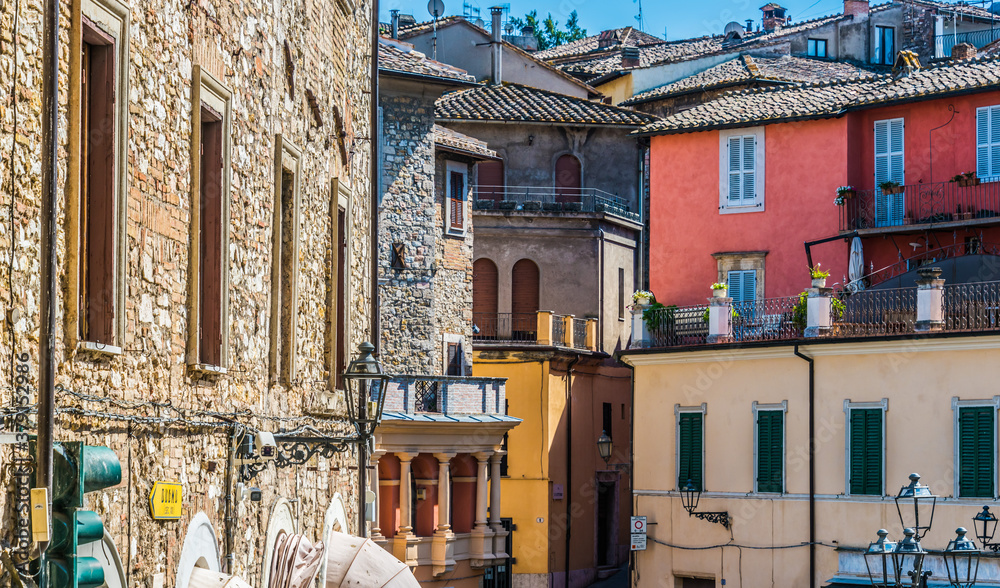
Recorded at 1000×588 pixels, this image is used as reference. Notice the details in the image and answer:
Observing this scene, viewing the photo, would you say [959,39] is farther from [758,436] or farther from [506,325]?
[758,436]

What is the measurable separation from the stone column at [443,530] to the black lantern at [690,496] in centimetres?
477

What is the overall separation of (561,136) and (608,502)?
34.6ft

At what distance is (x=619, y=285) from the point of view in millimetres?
43094

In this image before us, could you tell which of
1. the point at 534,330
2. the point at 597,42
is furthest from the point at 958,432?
the point at 597,42

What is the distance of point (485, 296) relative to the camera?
41469 millimetres

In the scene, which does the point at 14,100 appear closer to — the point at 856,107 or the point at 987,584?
the point at 987,584

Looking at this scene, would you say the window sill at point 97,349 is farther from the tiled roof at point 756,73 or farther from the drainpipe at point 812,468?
the tiled roof at point 756,73

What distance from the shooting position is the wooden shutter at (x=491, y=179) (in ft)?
140

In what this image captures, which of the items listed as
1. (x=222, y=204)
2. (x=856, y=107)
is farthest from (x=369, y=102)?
(x=856, y=107)

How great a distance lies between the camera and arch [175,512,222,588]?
9977 mm

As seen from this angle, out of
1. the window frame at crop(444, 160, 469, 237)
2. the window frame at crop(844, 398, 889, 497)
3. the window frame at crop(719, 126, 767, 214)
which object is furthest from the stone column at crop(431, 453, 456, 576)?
the window frame at crop(719, 126, 767, 214)

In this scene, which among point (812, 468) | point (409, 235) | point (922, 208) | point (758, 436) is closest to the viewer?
point (812, 468)

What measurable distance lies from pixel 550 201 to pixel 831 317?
15034 mm

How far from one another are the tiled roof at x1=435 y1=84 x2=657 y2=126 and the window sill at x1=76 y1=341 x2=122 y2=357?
3308cm
